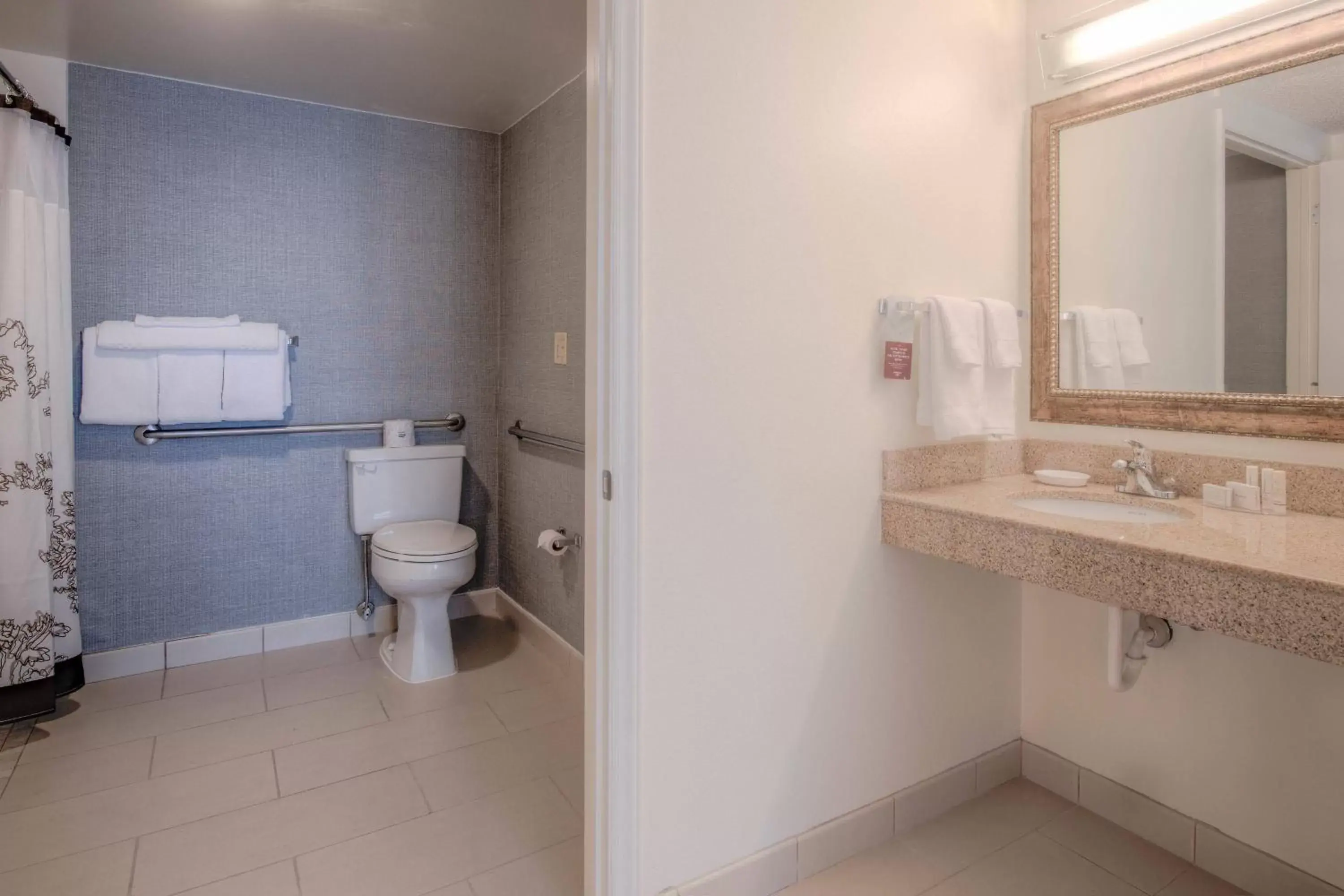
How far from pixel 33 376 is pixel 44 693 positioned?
1.00 metres

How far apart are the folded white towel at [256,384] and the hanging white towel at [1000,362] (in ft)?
7.98

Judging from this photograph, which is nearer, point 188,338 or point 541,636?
point 188,338

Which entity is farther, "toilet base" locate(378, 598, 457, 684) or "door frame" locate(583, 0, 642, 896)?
"toilet base" locate(378, 598, 457, 684)

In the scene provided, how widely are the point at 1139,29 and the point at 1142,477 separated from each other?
3.46ft

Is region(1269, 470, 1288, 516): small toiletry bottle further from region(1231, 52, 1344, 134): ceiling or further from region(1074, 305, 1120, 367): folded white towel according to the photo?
region(1231, 52, 1344, 134): ceiling

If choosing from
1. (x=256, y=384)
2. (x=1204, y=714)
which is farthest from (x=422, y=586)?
(x=1204, y=714)

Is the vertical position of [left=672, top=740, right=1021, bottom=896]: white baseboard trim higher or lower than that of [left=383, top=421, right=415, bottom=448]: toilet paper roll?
lower

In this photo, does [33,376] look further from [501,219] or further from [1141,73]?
[1141,73]

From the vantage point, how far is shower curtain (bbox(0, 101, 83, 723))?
2262 millimetres

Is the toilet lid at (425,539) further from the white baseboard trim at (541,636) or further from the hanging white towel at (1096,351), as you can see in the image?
the hanging white towel at (1096,351)

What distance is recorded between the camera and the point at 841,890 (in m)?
1.64

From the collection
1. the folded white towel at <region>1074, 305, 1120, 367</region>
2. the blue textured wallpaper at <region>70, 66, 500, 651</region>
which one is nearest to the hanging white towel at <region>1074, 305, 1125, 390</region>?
the folded white towel at <region>1074, 305, 1120, 367</region>

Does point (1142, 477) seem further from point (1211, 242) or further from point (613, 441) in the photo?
point (613, 441)

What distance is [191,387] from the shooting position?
8.80 feet
